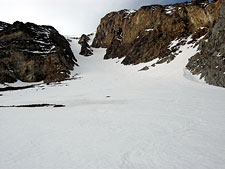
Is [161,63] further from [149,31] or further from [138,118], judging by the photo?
[138,118]

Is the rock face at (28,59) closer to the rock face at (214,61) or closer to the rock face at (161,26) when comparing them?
the rock face at (161,26)

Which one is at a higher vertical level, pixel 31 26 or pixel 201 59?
pixel 31 26

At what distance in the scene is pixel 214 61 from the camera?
2036 centimetres

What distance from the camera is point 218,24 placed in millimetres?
23312

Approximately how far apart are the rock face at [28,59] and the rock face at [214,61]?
114ft

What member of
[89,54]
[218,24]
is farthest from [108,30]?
[218,24]

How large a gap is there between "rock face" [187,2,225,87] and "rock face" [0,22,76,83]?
34841 millimetres

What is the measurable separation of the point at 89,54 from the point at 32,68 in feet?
122

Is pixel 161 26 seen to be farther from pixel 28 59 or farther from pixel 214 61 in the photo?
pixel 28 59

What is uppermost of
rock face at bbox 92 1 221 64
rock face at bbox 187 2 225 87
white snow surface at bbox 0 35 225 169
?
rock face at bbox 92 1 221 64

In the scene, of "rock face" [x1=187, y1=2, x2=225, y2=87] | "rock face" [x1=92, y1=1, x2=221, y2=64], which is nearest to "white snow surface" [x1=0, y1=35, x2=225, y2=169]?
"rock face" [x1=187, y1=2, x2=225, y2=87]

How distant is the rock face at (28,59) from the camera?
42969 millimetres

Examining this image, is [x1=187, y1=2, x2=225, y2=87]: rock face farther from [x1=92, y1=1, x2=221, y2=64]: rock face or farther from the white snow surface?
[x1=92, y1=1, x2=221, y2=64]: rock face

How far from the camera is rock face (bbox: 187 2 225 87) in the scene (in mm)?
18739
